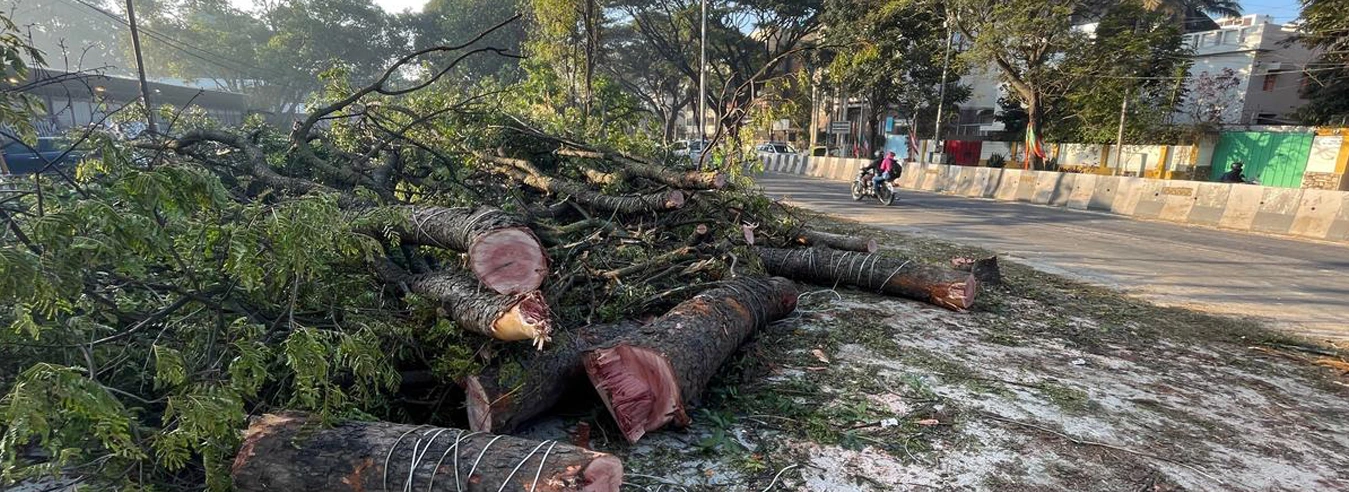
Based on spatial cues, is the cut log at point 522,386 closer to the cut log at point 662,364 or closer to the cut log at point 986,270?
the cut log at point 662,364

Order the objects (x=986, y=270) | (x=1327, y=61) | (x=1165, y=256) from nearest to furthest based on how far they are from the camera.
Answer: (x=986, y=270), (x=1165, y=256), (x=1327, y=61)

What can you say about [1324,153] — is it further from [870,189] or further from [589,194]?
[589,194]

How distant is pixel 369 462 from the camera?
2191mm

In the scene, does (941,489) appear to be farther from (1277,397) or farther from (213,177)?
(213,177)

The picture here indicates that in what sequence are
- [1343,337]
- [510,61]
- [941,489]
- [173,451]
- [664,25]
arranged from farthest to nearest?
[510,61]
[664,25]
[1343,337]
[941,489]
[173,451]

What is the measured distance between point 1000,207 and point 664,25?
1790 centimetres

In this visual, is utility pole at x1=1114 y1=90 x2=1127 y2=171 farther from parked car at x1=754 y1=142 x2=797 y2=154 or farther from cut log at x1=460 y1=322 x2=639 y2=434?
cut log at x1=460 y1=322 x2=639 y2=434

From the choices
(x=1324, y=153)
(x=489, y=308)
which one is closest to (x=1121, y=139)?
(x=1324, y=153)

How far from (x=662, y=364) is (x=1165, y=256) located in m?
8.50

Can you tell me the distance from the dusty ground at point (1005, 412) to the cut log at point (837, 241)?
1296mm

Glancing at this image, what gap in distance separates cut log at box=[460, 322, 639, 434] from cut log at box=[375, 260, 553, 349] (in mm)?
248

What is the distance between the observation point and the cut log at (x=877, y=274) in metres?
5.38

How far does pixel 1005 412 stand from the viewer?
340 cm

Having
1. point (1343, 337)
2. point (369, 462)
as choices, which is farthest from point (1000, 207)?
point (369, 462)
